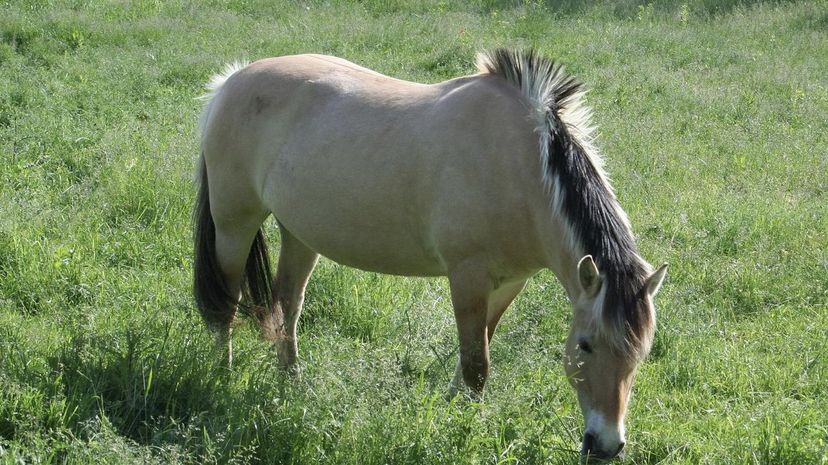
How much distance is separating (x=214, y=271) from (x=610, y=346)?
8.09ft

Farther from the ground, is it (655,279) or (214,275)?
(655,279)

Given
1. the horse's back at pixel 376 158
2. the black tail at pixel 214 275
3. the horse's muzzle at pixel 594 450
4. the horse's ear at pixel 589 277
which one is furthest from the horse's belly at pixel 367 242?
the horse's muzzle at pixel 594 450

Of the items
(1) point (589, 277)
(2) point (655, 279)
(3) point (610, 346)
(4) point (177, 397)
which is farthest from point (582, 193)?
(4) point (177, 397)

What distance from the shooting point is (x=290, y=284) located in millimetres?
5145

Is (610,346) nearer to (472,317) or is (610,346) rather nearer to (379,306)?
(472,317)

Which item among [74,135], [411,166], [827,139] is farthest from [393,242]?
[827,139]

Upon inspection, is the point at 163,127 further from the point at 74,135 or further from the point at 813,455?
the point at 813,455

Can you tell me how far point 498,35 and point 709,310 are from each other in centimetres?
819

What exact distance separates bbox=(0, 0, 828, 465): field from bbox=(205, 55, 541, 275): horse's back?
66cm

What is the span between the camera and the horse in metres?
3.60

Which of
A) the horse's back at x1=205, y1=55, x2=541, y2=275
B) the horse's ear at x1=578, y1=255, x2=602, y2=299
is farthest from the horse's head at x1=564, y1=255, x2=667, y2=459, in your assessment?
the horse's back at x1=205, y1=55, x2=541, y2=275

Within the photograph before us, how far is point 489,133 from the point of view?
409 cm

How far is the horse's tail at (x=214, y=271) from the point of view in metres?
4.94

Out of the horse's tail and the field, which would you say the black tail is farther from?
the field
